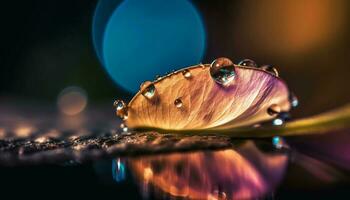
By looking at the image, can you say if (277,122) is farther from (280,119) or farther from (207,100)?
(207,100)

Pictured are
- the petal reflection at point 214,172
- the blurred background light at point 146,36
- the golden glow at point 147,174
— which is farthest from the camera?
the blurred background light at point 146,36

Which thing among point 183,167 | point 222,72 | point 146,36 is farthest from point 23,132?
point 146,36

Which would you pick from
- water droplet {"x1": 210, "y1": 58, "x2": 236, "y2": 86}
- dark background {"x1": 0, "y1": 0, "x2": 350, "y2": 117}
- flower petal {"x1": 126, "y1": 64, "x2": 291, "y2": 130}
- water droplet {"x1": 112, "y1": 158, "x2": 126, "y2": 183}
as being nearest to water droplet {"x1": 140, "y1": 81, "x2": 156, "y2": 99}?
flower petal {"x1": 126, "y1": 64, "x2": 291, "y2": 130}

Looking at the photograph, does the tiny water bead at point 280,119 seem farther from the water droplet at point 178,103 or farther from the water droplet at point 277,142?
the water droplet at point 178,103

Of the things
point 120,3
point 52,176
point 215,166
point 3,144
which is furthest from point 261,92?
point 120,3

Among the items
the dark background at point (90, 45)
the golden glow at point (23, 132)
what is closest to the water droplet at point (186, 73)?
the golden glow at point (23, 132)

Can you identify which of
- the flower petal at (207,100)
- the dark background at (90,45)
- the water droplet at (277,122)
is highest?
the dark background at (90,45)

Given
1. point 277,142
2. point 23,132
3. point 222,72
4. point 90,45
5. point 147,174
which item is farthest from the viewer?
point 90,45
